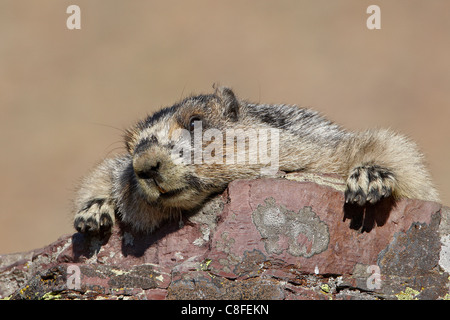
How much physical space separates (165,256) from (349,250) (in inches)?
80.4

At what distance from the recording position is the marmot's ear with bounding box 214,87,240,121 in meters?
8.01

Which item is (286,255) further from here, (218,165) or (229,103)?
(229,103)

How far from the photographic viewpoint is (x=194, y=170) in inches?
274

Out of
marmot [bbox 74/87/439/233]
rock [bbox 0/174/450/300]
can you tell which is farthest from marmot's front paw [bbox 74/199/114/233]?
rock [bbox 0/174/450/300]

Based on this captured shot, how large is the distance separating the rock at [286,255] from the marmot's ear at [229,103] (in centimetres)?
125

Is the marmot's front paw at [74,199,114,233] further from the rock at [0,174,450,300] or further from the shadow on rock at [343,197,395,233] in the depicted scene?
the shadow on rock at [343,197,395,233]

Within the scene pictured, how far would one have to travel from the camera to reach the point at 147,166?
265 inches

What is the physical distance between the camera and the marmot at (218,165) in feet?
22.5

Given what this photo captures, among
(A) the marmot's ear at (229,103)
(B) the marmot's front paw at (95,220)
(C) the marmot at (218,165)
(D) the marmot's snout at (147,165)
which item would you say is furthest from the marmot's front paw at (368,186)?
(B) the marmot's front paw at (95,220)

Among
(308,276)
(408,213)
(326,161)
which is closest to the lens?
(308,276)
